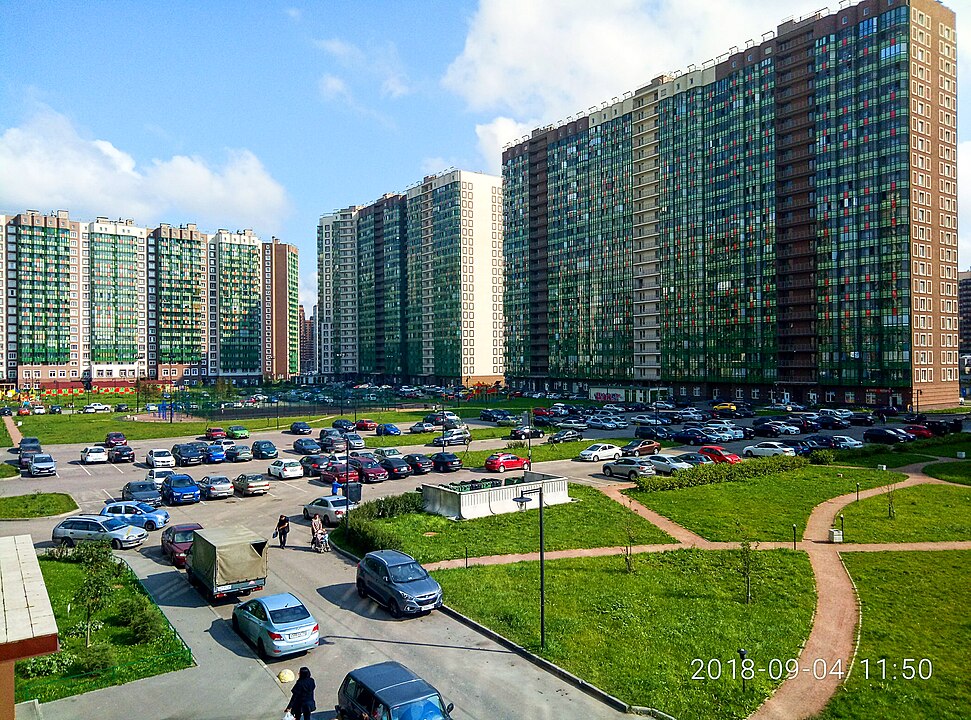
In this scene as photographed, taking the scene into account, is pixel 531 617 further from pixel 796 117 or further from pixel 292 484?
pixel 796 117

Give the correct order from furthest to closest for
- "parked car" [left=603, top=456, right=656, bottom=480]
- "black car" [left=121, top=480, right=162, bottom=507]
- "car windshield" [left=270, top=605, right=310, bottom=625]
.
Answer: "parked car" [left=603, top=456, right=656, bottom=480], "black car" [left=121, top=480, right=162, bottom=507], "car windshield" [left=270, top=605, right=310, bottom=625]

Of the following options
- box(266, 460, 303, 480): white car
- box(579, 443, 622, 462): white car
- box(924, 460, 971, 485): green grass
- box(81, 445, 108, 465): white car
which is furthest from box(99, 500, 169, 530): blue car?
box(924, 460, 971, 485): green grass

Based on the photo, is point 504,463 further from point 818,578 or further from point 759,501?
point 818,578

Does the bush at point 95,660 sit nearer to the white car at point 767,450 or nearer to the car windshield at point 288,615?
the car windshield at point 288,615

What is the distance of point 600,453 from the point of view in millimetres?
57000

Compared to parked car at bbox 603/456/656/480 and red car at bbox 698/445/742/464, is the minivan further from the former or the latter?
red car at bbox 698/445/742/464

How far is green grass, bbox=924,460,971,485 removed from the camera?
1739 inches

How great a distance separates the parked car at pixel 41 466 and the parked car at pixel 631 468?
1685 inches

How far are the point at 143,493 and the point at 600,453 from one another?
33550mm

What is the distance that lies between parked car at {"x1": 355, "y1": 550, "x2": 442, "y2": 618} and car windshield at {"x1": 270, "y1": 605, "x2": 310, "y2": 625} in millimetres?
3488

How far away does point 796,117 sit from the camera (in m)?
110

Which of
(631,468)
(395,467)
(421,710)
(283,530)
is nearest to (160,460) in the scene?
(395,467)

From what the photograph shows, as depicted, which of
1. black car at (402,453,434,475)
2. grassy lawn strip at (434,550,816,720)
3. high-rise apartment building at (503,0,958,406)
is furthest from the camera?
high-rise apartment building at (503,0,958,406)

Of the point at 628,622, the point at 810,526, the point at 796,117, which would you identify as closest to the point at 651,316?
the point at 796,117
